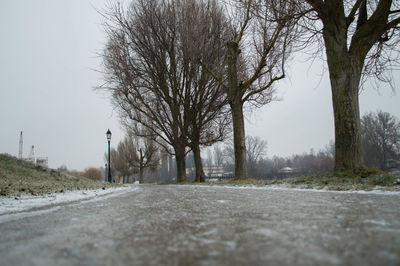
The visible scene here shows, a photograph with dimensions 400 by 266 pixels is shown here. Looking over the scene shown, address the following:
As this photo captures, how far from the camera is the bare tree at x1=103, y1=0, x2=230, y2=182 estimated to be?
11.6 metres

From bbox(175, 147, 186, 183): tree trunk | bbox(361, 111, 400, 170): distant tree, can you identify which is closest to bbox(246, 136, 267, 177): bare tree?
bbox(361, 111, 400, 170): distant tree

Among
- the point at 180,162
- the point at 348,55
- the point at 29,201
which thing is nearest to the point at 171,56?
the point at 180,162

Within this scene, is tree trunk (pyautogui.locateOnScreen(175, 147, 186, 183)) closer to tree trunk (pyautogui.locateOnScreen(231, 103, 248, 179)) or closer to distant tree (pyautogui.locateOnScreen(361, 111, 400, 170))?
tree trunk (pyautogui.locateOnScreen(231, 103, 248, 179))

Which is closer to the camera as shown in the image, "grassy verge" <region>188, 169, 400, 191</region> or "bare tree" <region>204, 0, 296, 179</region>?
"grassy verge" <region>188, 169, 400, 191</region>

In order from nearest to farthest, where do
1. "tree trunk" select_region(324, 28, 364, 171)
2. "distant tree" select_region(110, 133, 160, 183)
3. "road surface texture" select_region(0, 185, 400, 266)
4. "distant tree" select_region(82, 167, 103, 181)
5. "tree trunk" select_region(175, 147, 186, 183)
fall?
"road surface texture" select_region(0, 185, 400, 266)
"tree trunk" select_region(324, 28, 364, 171)
"tree trunk" select_region(175, 147, 186, 183)
"distant tree" select_region(110, 133, 160, 183)
"distant tree" select_region(82, 167, 103, 181)

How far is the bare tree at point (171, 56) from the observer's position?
11.6 metres

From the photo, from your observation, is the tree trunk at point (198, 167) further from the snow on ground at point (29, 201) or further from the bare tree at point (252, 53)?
the snow on ground at point (29, 201)

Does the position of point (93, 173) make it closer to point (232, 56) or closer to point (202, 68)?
point (202, 68)

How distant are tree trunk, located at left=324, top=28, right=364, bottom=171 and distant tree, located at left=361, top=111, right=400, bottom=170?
47043mm

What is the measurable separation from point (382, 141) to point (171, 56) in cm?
4887

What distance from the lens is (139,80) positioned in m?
13.6

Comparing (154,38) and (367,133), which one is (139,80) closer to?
(154,38)

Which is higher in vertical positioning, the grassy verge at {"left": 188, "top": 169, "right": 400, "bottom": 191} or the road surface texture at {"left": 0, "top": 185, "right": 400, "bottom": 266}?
the road surface texture at {"left": 0, "top": 185, "right": 400, "bottom": 266}

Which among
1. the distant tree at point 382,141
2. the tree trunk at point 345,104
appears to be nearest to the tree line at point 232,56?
the tree trunk at point 345,104
